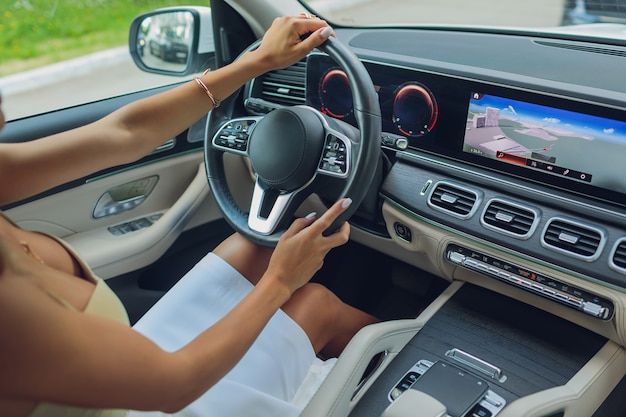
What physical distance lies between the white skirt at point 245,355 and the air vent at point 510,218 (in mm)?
528

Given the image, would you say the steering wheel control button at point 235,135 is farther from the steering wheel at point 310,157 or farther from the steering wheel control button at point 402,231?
the steering wheel control button at point 402,231

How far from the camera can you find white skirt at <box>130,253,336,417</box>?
1281 millimetres

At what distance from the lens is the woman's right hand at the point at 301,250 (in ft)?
4.02

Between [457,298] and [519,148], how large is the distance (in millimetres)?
452

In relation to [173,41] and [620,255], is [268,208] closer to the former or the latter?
[620,255]

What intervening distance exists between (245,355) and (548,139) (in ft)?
2.85

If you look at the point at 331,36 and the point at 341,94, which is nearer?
the point at 331,36

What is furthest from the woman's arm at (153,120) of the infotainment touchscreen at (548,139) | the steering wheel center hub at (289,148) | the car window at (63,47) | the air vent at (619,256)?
the car window at (63,47)

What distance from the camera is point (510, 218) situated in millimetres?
1525

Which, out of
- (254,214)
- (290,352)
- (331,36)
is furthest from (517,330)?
(331,36)

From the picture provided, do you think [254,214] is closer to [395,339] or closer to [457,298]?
[395,339]

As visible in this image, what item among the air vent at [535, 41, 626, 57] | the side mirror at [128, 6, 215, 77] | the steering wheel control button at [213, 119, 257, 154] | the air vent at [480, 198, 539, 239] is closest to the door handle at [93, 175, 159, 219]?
the side mirror at [128, 6, 215, 77]

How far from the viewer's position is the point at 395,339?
1.55 m

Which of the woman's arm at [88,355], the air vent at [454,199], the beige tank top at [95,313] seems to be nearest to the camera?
the woman's arm at [88,355]
